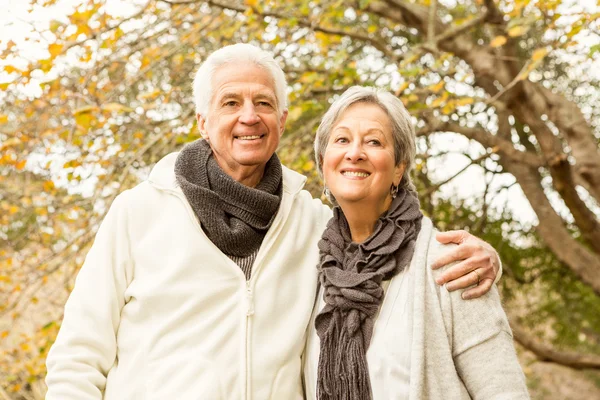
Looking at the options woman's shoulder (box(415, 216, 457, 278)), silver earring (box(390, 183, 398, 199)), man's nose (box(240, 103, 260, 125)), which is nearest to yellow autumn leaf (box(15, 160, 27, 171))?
man's nose (box(240, 103, 260, 125))

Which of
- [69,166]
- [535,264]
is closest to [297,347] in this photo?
[69,166]

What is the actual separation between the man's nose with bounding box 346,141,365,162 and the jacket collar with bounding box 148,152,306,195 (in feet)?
→ 1.16

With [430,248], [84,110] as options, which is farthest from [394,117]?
[84,110]

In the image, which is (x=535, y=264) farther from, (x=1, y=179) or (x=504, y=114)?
(x=1, y=179)

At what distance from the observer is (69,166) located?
4156mm

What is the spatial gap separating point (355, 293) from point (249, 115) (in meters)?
0.71

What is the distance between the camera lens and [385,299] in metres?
2.08

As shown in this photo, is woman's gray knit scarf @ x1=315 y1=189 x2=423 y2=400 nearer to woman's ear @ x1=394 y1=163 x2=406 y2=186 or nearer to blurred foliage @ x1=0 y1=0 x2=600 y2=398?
woman's ear @ x1=394 y1=163 x2=406 y2=186

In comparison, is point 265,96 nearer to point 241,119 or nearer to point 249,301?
point 241,119

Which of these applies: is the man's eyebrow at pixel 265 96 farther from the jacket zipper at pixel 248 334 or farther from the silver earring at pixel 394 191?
the jacket zipper at pixel 248 334

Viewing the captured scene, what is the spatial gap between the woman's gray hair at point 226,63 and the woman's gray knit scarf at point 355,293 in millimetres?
600

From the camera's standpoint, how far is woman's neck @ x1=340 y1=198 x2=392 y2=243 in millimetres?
2191

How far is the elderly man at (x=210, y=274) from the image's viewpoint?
2061 millimetres

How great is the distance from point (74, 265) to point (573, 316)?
5.53 metres
